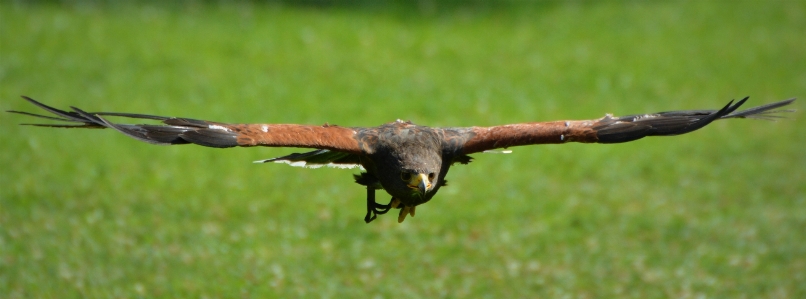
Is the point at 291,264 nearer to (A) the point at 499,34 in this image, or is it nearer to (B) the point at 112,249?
(B) the point at 112,249

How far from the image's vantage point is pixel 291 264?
10.1m

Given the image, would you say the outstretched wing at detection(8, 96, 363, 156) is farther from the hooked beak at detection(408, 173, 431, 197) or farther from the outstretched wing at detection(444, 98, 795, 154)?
the outstretched wing at detection(444, 98, 795, 154)

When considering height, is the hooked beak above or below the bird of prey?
below

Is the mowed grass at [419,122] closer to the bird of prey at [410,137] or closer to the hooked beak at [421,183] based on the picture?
the bird of prey at [410,137]

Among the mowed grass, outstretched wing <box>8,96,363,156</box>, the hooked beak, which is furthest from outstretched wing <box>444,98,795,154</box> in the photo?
the mowed grass

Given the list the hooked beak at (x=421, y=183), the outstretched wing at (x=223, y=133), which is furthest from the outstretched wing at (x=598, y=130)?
the outstretched wing at (x=223, y=133)

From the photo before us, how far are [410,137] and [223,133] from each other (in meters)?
1.46

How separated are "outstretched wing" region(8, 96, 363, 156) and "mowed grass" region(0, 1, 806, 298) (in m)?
2.71

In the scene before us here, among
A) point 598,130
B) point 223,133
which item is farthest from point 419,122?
point 223,133

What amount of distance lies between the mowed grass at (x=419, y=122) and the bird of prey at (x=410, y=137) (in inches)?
101

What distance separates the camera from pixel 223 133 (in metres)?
6.62

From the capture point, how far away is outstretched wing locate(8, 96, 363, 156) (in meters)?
6.37

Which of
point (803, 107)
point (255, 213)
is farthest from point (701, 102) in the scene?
point (255, 213)

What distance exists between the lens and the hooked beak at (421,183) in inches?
268
